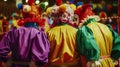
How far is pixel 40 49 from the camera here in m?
2.33

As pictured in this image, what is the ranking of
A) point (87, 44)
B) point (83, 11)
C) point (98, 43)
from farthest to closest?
point (83, 11)
point (98, 43)
point (87, 44)

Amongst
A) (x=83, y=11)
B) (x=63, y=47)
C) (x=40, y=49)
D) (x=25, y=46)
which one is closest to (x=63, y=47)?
(x=63, y=47)

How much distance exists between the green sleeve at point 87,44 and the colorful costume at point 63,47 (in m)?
0.06

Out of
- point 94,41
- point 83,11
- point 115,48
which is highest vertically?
point 83,11

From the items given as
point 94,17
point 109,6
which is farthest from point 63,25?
point 109,6

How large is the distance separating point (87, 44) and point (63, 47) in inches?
7.6

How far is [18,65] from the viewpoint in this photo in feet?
7.82

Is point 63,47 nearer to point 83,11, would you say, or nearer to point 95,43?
point 95,43

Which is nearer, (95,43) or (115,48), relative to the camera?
(95,43)

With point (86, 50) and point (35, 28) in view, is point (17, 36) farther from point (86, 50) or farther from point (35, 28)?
point (86, 50)

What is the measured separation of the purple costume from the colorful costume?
0.22ft

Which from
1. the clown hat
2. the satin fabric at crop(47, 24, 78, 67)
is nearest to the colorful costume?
the satin fabric at crop(47, 24, 78, 67)

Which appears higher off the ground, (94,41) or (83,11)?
(83,11)

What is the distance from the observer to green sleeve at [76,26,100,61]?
7.50ft
